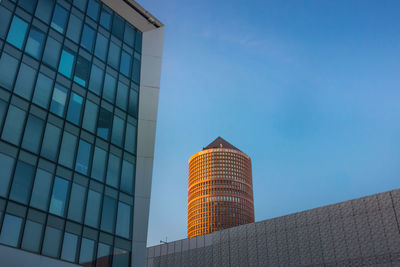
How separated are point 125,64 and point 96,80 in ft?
12.7

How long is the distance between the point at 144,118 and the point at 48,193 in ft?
35.1

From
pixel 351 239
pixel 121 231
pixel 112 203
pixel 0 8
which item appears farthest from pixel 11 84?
pixel 351 239

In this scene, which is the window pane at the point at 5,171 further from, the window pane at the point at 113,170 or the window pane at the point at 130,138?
the window pane at the point at 130,138

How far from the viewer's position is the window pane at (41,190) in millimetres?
22547

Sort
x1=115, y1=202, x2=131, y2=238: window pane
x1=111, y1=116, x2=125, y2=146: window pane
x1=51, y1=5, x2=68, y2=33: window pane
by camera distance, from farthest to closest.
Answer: x1=111, y1=116, x2=125, y2=146: window pane → x1=51, y1=5, x2=68, y2=33: window pane → x1=115, y1=202, x2=131, y2=238: window pane

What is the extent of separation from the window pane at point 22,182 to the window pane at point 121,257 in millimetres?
6760

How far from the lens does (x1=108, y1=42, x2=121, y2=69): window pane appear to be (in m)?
31.7

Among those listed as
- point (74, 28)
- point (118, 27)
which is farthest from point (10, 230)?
point (118, 27)

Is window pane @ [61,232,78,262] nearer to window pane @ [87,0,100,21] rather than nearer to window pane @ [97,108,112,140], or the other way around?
window pane @ [97,108,112,140]

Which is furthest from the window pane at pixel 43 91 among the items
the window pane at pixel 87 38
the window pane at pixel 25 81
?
the window pane at pixel 87 38

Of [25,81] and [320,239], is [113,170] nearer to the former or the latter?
[25,81]

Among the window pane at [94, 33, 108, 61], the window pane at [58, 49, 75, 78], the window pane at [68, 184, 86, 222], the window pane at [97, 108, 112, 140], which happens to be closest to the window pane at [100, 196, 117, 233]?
the window pane at [68, 184, 86, 222]

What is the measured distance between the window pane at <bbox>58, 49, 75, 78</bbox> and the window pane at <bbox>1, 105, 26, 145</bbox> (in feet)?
16.1

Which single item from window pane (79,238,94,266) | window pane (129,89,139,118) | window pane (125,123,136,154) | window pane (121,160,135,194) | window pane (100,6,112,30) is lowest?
window pane (79,238,94,266)
